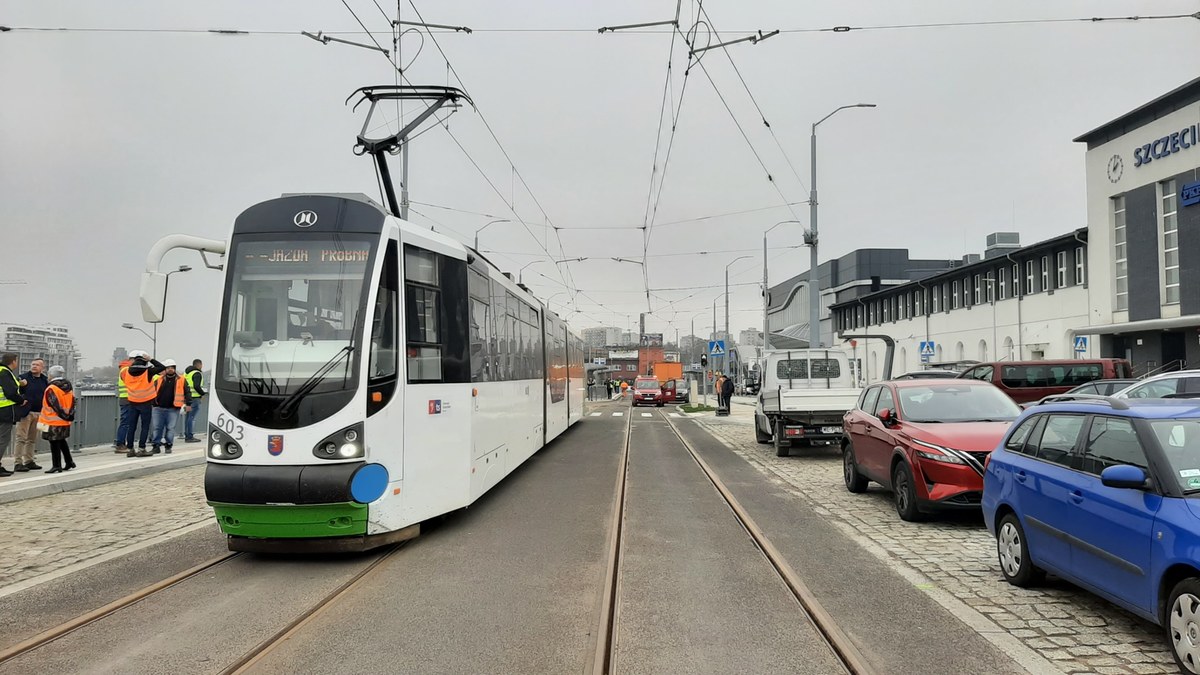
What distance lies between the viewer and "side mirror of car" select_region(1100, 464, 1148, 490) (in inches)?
176

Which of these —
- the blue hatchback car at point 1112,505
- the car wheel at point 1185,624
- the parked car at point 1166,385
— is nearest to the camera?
the car wheel at point 1185,624

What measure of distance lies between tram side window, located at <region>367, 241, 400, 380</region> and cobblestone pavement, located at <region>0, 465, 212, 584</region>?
10.6 feet

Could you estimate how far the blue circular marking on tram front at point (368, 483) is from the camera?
6.65 m

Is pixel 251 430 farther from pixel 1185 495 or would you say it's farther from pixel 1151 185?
pixel 1151 185

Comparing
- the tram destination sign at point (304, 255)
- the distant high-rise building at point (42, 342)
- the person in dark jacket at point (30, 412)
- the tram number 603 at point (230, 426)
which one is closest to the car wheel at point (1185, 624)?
the tram destination sign at point (304, 255)

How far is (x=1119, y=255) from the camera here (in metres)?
32.7

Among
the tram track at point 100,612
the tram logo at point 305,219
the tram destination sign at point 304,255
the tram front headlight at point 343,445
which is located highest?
the tram logo at point 305,219

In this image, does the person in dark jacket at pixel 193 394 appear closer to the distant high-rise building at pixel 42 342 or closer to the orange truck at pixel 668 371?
the distant high-rise building at pixel 42 342

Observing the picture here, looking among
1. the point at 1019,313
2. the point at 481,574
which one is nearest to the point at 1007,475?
the point at 481,574

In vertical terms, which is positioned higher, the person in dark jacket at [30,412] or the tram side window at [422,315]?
the tram side window at [422,315]

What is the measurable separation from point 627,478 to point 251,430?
7.01 meters

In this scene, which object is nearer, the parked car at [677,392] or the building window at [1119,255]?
the building window at [1119,255]

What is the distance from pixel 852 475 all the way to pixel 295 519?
7.65 m

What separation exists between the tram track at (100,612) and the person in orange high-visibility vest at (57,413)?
6.45m
